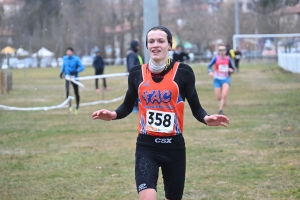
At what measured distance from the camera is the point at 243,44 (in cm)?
4994

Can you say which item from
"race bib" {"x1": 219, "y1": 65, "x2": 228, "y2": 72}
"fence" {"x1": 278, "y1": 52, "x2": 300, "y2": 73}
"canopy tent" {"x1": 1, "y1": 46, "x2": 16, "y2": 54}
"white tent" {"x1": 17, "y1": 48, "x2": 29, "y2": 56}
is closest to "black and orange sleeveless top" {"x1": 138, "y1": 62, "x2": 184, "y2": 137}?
"race bib" {"x1": 219, "y1": 65, "x2": 228, "y2": 72}

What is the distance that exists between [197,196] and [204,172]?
1.53 meters

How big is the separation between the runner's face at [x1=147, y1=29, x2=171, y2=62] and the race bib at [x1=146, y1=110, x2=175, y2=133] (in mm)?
456

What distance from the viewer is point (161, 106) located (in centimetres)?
533

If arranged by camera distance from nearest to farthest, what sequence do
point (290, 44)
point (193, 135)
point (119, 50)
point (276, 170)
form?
1. point (276, 170)
2. point (193, 135)
3. point (290, 44)
4. point (119, 50)

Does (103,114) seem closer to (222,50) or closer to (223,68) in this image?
(223,68)

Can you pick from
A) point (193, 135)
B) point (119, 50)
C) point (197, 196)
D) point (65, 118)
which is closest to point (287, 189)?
point (197, 196)

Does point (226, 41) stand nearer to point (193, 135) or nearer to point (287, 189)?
point (193, 135)

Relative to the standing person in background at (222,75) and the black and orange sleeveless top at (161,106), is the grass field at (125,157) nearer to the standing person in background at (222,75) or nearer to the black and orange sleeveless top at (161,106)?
the standing person in background at (222,75)

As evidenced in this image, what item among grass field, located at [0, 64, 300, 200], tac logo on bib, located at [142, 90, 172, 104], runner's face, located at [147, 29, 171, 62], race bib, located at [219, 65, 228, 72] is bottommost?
grass field, located at [0, 64, 300, 200]

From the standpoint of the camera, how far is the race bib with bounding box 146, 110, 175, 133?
530 cm

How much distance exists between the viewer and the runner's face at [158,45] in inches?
211

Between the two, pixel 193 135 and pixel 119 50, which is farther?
pixel 119 50

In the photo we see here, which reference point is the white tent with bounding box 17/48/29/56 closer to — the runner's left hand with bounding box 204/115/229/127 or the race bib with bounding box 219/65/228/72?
the race bib with bounding box 219/65/228/72
